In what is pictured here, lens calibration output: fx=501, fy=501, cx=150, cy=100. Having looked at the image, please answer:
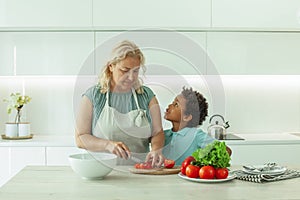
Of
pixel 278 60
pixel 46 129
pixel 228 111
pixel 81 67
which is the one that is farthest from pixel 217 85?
pixel 46 129

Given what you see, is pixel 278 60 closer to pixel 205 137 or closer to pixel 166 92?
pixel 166 92

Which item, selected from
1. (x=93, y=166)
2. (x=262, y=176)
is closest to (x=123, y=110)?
(x=93, y=166)

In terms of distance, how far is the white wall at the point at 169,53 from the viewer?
3725 millimetres

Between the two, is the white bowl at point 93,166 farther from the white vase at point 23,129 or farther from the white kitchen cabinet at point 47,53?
the white kitchen cabinet at point 47,53

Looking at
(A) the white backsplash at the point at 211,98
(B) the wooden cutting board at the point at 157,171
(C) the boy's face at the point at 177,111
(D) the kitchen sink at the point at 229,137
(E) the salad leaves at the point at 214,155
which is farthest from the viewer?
(A) the white backsplash at the point at 211,98

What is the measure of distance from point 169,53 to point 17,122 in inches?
50.9

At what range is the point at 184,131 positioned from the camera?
269 cm

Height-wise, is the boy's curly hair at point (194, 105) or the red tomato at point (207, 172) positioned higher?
the boy's curly hair at point (194, 105)

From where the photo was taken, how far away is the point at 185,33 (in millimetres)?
3883

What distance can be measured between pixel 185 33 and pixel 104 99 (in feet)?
4.59

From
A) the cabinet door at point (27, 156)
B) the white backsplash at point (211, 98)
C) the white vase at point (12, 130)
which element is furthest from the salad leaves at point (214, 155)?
the white vase at point (12, 130)

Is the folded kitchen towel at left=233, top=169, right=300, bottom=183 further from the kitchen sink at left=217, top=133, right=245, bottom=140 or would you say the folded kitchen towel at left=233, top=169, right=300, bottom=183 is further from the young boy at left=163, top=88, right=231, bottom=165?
the kitchen sink at left=217, top=133, right=245, bottom=140
